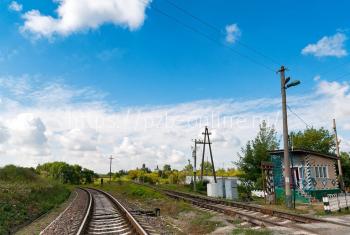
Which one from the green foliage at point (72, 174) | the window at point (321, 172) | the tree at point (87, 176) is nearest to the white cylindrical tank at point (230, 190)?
the window at point (321, 172)

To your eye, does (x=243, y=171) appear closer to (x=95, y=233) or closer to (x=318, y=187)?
(x=318, y=187)

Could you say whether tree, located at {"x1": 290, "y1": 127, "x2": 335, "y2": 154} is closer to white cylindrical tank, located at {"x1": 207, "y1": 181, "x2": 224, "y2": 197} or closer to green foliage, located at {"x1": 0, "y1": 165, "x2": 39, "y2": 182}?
white cylindrical tank, located at {"x1": 207, "y1": 181, "x2": 224, "y2": 197}

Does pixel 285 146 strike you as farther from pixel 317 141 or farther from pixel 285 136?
pixel 317 141

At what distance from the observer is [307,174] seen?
90.5 feet

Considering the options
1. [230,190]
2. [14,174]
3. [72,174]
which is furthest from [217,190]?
[72,174]

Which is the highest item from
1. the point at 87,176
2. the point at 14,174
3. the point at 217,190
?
the point at 87,176

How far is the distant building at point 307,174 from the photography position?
1063 inches

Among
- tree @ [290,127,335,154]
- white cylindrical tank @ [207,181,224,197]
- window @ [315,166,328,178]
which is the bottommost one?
white cylindrical tank @ [207,181,224,197]

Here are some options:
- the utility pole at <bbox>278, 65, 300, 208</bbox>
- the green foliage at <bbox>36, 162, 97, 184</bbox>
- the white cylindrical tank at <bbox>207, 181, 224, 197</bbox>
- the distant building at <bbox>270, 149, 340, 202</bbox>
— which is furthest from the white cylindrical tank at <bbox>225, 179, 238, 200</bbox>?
the green foliage at <bbox>36, 162, 97, 184</bbox>

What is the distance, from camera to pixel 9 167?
1524 inches

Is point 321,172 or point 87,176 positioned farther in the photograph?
point 87,176

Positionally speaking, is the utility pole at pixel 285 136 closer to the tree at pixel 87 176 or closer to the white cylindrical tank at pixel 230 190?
the white cylindrical tank at pixel 230 190

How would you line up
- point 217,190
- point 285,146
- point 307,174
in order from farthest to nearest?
1. point 217,190
2. point 307,174
3. point 285,146

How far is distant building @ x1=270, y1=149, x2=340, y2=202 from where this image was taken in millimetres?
27000
